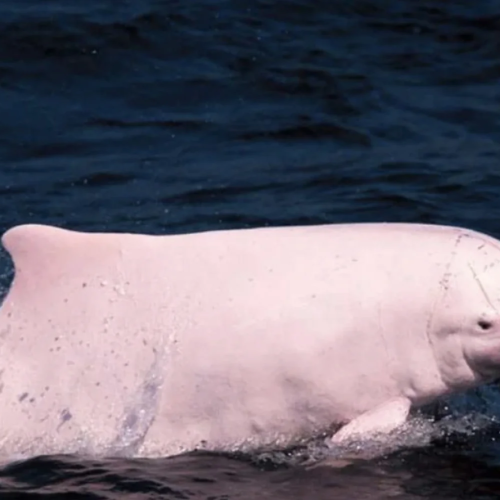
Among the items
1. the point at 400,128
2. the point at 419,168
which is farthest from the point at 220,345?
the point at 400,128

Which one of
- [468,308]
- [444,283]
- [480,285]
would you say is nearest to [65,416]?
[444,283]

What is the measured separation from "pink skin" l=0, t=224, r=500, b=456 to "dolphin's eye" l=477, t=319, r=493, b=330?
1 centimetres

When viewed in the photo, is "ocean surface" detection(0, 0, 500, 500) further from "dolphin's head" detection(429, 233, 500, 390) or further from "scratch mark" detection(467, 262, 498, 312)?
"scratch mark" detection(467, 262, 498, 312)

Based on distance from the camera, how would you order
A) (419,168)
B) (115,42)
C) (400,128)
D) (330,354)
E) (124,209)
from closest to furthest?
(330,354) < (124,209) < (419,168) < (400,128) < (115,42)

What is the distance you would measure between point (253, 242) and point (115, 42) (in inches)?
493

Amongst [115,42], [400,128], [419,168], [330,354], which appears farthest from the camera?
[115,42]

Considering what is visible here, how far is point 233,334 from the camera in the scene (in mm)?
11422

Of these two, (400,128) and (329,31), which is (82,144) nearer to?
(400,128)

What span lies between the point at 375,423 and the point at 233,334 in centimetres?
120

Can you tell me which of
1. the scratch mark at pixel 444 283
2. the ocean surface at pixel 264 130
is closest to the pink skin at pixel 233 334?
the scratch mark at pixel 444 283

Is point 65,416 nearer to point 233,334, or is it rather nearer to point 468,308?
point 233,334

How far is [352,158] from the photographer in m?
19.6

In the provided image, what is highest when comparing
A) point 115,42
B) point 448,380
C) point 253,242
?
point 115,42

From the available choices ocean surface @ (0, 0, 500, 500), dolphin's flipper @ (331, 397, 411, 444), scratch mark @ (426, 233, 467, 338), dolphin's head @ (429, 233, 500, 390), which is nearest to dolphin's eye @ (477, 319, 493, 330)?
dolphin's head @ (429, 233, 500, 390)
